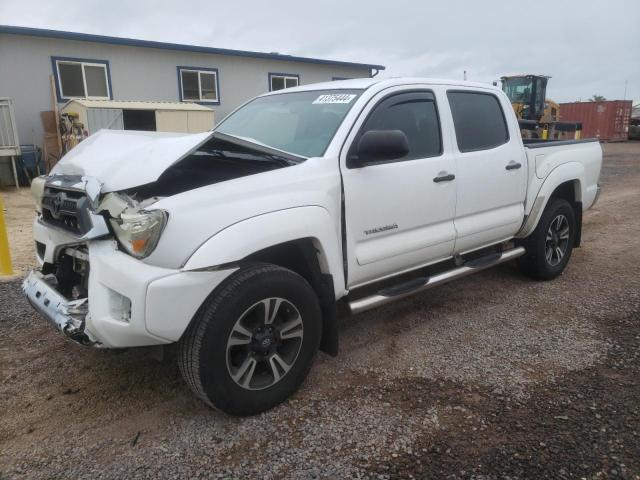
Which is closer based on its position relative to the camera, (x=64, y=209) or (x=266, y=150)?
(x=64, y=209)

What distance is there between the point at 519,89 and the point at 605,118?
992cm

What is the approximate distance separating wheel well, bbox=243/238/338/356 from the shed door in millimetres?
11599

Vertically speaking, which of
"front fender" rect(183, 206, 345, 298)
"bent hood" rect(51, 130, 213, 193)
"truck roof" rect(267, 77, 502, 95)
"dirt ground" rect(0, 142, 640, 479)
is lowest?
"dirt ground" rect(0, 142, 640, 479)

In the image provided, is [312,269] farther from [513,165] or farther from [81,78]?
[81,78]

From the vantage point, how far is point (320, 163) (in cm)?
301

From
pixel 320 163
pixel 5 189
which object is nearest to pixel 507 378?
pixel 320 163

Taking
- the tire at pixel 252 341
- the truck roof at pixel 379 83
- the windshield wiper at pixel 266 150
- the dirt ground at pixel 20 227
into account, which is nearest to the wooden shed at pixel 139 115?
the dirt ground at pixel 20 227

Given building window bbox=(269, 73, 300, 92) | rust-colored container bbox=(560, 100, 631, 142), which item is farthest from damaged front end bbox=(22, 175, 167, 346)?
rust-colored container bbox=(560, 100, 631, 142)

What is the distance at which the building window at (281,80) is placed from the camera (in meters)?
18.1

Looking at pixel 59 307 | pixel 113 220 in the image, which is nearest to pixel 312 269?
pixel 113 220

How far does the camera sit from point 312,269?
3.03m

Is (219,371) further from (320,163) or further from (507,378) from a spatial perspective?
(507,378)

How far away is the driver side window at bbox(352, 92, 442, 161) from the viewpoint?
3457 millimetres

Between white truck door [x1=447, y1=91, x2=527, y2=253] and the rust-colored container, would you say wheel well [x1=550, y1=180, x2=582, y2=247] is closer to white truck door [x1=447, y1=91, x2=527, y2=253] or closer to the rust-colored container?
white truck door [x1=447, y1=91, x2=527, y2=253]
